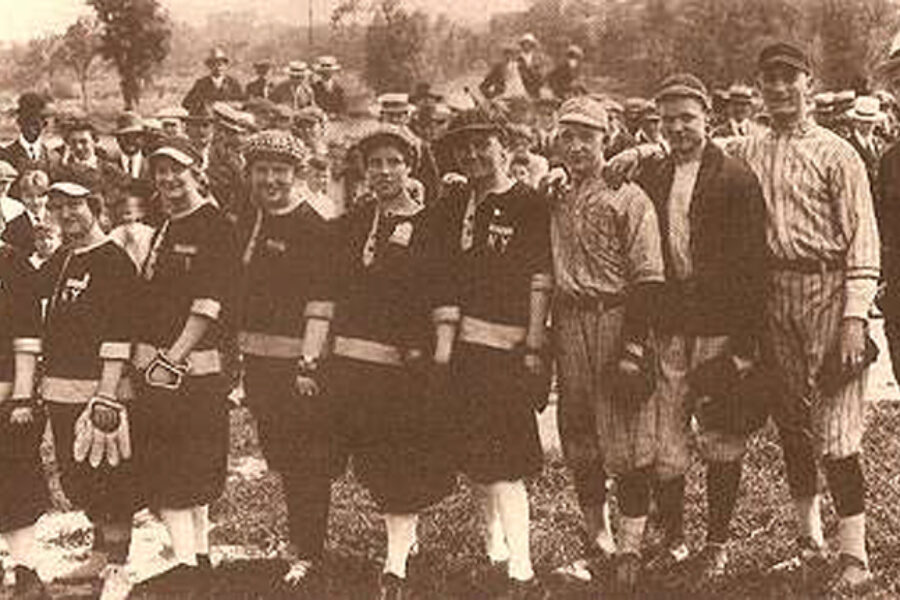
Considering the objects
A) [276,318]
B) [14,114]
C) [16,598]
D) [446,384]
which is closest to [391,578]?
[446,384]

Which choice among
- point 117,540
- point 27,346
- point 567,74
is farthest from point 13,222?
point 567,74

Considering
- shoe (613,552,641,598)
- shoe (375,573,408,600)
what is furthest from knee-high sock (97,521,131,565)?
shoe (613,552,641,598)

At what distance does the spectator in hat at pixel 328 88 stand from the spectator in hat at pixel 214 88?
11.9 inches

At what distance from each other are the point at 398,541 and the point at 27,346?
4.12 ft

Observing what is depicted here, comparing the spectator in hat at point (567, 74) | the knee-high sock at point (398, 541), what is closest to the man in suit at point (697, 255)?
the knee-high sock at point (398, 541)

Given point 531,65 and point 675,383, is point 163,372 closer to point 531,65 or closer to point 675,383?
point 675,383

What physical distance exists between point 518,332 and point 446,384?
26 cm

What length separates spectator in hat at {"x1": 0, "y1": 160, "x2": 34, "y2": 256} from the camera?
4.00 meters

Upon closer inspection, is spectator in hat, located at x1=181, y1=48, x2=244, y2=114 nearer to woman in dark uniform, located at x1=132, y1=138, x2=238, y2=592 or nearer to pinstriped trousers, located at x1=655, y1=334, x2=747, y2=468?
woman in dark uniform, located at x1=132, y1=138, x2=238, y2=592

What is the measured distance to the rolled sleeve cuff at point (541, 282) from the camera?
367 centimetres

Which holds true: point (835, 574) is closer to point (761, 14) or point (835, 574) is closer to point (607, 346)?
point (607, 346)

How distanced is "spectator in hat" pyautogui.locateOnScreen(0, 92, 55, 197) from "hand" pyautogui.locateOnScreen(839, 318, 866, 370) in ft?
11.2

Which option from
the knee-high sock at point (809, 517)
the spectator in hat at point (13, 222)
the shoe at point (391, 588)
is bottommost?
the shoe at point (391, 588)

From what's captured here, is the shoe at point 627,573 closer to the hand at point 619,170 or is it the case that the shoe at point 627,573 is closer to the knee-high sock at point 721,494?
the knee-high sock at point 721,494
